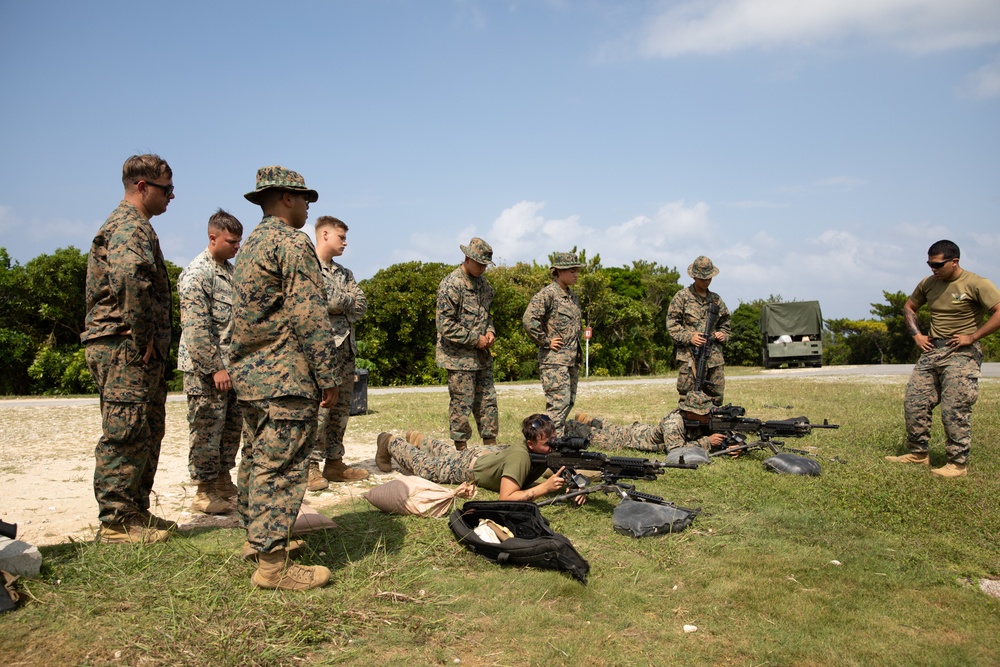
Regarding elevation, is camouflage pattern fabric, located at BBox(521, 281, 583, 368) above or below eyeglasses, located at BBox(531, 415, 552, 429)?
above

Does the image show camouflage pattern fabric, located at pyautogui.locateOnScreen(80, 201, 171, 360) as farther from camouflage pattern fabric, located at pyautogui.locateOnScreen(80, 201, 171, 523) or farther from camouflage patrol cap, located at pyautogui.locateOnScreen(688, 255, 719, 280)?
camouflage patrol cap, located at pyautogui.locateOnScreen(688, 255, 719, 280)

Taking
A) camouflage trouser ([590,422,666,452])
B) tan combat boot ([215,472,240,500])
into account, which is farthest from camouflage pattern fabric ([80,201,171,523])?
camouflage trouser ([590,422,666,452])

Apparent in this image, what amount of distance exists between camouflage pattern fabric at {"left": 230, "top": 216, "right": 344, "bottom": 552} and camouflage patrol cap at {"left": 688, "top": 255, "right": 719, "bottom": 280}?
6.22 m

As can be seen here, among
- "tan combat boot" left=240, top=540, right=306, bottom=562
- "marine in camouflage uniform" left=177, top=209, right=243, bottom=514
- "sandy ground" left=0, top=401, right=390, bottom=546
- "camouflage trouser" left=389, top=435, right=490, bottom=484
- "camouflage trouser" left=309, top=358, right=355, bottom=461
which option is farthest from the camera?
"camouflage trouser" left=309, top=358, right=355, bottom=461

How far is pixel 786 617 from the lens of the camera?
3590 mm

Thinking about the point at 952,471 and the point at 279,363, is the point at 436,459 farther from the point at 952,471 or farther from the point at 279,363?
the point at 952,471

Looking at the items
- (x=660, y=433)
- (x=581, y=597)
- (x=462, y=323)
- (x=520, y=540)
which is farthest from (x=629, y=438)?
(x=581, y=597)

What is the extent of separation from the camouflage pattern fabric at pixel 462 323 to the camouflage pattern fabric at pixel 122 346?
3.53m

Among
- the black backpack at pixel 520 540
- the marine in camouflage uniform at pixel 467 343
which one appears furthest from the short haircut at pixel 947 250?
the black backpack at pixel 520 540

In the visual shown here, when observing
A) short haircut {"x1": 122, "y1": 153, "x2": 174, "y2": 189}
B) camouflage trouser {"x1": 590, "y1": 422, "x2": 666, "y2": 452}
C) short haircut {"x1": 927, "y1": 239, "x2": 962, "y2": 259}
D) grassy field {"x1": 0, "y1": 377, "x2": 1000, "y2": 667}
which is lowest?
grassy field {"x1": 0, "y1": 377, "x2": 1000, "y2": 667}

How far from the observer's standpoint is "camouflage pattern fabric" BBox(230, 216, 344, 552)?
12.5 feet

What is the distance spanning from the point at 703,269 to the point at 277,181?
6348mm

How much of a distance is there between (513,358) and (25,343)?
1372 cm

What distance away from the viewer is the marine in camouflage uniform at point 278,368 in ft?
12.5
